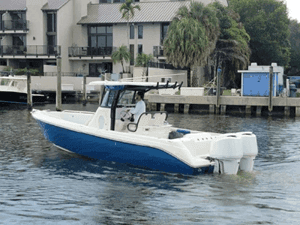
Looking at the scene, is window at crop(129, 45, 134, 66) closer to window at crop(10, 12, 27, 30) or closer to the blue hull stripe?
window at crop(10, 12, 27, 30)

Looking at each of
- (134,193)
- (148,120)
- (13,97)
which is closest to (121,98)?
(148,120)

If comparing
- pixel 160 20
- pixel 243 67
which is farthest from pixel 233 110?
pixel 160 20

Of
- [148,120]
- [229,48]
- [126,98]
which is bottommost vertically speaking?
[148,120]

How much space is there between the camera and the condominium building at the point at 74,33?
5512cm

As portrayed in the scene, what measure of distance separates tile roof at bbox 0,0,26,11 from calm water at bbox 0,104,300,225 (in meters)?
45.0

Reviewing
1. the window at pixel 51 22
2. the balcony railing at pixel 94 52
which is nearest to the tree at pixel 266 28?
the balcony railing at pixel 94 52

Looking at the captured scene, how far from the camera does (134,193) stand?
10.4 metres

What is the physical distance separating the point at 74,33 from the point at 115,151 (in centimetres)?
4708

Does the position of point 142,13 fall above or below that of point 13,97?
above

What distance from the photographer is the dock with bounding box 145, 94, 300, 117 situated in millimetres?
33031

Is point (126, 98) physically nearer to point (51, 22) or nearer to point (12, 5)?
point (51, 22)

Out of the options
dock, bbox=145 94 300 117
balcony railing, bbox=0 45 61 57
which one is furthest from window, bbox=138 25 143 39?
dock, bbox=145 94 300 117

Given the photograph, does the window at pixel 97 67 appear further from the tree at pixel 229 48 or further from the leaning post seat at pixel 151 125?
the leaning post seat at pixel 151 125

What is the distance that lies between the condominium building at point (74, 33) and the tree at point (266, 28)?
8.17 meters
